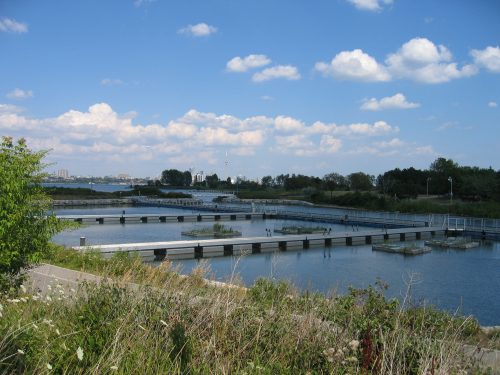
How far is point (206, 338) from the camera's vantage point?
13.4 feet

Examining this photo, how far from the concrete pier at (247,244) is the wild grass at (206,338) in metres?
14.9

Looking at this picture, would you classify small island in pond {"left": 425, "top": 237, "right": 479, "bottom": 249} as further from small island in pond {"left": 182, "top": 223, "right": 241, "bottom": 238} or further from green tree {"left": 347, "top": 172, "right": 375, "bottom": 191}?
green tree {"left": 347, "top": 172, "right": 375, "bottom": 191}

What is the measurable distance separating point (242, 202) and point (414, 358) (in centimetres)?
6649

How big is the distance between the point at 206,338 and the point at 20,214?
162 inches

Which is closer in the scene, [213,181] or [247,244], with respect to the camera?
[247,244]

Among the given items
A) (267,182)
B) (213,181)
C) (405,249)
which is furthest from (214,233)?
(213,181)

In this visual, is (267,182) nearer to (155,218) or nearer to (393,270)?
(155,218)

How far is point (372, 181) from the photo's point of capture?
323 ft

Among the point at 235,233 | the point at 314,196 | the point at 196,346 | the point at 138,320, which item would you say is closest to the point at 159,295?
the point at 138,320

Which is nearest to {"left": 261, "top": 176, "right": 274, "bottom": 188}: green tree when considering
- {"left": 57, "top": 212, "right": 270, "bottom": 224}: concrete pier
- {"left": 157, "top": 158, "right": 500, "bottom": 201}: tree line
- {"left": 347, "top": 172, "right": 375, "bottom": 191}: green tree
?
{"left": 157, "top": 158, "right": 500, "bottom": 201}: tree line

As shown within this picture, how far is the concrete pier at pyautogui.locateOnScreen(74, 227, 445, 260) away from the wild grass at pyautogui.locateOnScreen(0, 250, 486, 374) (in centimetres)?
1490

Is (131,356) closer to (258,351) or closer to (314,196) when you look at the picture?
(258,351)

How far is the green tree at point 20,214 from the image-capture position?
6.79 metres

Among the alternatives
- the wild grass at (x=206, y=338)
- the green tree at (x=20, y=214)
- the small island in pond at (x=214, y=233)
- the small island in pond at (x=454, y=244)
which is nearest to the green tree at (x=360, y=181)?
the small island in pond at (x=214, y=233)
